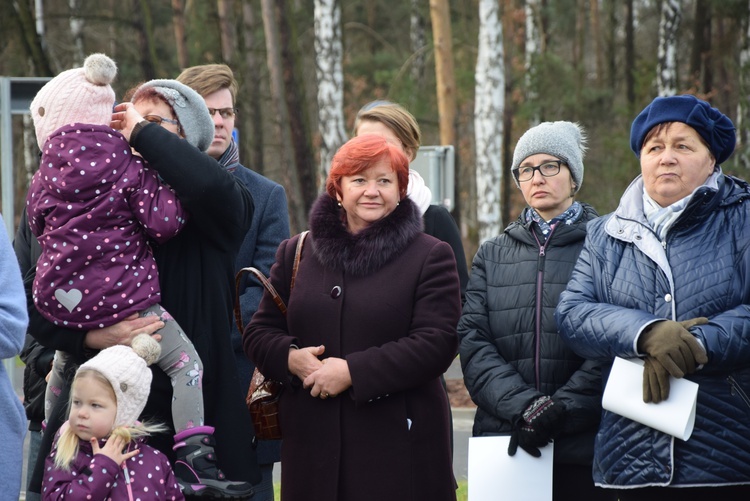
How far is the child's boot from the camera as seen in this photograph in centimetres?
335

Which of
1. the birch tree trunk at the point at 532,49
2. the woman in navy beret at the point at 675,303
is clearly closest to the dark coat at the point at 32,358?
the woman in navy beret at the point at 675,303

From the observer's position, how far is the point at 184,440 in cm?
344

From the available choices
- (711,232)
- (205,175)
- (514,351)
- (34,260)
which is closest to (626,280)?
(711,232)

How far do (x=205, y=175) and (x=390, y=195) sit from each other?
2.50 feet

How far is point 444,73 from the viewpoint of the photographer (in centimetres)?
1602

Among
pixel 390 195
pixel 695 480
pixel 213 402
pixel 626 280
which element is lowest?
pixel 695 480

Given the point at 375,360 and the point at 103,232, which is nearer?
the point at 103,232

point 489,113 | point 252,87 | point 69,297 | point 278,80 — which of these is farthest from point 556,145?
point 252,87

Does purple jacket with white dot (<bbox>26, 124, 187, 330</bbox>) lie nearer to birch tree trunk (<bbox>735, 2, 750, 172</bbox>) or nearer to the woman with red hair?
the woman with red hair

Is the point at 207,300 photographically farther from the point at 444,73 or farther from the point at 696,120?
the point at 444,73

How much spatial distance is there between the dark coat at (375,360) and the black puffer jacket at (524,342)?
0.29 m

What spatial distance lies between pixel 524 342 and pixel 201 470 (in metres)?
1.44

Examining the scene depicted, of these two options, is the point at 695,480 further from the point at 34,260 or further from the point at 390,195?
the point at 34,260

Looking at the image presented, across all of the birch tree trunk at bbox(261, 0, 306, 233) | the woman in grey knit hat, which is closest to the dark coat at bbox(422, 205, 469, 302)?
the woman in grey knit hat
